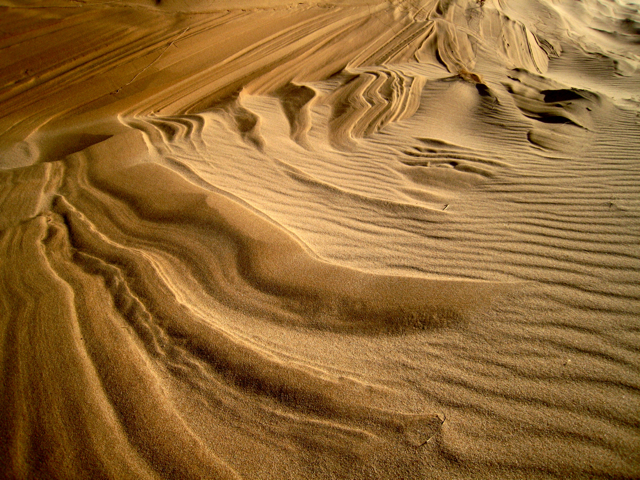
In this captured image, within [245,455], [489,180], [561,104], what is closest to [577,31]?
[561,104]

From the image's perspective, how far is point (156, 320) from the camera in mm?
1663

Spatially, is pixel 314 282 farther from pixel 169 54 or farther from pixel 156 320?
pixel 169 54

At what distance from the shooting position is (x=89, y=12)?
563cm

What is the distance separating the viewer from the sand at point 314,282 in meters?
1.19

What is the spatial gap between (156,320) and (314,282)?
2.61ft

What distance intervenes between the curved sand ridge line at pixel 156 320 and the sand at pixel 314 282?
0.03 feet

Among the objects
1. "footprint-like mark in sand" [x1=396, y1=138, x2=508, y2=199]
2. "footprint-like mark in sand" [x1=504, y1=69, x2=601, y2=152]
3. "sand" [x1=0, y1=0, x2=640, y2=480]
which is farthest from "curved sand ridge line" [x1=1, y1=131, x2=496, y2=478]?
"footprint-like mark in sand" [x1=504, y1=69, x2=601, y2=152]

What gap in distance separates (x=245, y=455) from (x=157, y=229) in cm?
163

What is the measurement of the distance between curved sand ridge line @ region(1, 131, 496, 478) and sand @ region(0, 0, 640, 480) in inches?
0.4

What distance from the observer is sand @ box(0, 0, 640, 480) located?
1186mm

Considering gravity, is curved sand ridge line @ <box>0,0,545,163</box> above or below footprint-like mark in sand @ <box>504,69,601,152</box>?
above

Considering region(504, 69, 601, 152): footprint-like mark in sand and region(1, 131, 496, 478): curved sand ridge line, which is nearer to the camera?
region(1, 131, 496, 478): curved sand ridge line

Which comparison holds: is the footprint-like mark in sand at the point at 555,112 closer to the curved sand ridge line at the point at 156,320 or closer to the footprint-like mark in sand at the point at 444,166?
the footprint-like mark in sand at the point at 444,166

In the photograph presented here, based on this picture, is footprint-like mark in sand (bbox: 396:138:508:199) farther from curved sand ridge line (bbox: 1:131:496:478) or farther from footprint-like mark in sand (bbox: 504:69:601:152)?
curved sand ridge line (bbox: 1:131:496:478)
